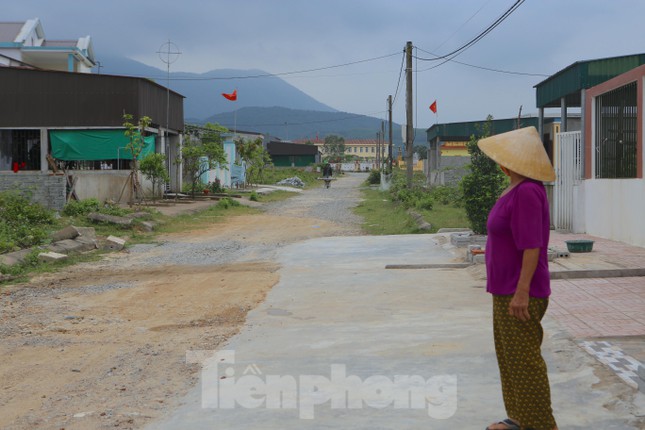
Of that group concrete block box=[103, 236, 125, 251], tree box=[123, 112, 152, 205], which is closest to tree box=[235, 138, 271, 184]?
tree box=[123, 112, 152, 205]

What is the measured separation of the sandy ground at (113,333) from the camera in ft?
17.4

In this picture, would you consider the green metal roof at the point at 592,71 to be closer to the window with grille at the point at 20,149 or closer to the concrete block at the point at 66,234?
the concrete block at the point at 66,234

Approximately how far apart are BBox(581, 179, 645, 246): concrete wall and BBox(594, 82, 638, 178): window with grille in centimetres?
24

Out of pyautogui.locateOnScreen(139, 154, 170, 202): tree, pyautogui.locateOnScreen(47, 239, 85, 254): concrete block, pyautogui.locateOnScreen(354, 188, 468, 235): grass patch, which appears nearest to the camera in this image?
pyautogui.locateOnScreen(47, 239, 85, 254): concrete block

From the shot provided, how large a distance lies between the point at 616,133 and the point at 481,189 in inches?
116

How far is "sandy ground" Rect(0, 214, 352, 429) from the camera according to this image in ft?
17.4

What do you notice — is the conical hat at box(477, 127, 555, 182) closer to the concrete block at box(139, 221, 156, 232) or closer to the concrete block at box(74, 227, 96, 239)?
the concrete block at box(74, 227, 96, 239)

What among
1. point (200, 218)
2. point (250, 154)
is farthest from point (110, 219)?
point (250, 154)

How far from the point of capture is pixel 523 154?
4285 millimetres

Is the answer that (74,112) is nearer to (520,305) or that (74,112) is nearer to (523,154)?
(523,154)

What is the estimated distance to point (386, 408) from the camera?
16.1ft

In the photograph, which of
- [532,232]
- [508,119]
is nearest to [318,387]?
[532,232]

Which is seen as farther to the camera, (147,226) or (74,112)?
(74,112)

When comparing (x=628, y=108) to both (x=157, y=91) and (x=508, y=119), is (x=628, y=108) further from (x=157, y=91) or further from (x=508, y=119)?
(x=508, y=119)
